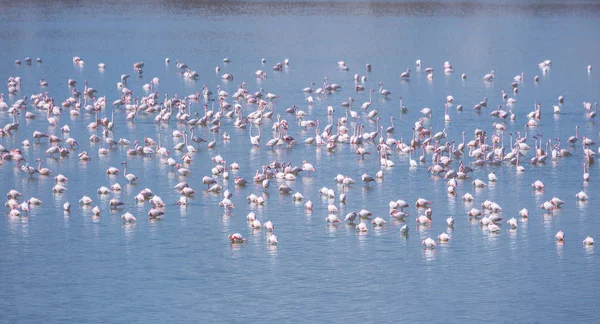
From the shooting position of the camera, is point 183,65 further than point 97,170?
Yes

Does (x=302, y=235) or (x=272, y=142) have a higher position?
(x=272, y=142)

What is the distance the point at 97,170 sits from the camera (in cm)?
3497

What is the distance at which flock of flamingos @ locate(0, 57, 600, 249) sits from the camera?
30141 mm

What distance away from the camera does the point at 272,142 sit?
3819 cm

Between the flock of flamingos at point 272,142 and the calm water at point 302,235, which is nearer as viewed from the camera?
the calm water at point 302,235

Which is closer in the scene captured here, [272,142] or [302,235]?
[302,235]

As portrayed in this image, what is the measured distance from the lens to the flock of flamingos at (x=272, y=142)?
30.1m

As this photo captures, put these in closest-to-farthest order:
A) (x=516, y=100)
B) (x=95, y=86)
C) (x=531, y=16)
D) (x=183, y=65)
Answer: (x=516, y=100), (x=95, y=86), (x=183, y=65), (x=531, y=16)

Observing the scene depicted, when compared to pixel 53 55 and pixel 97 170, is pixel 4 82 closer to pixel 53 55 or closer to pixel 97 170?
pixel 53 55

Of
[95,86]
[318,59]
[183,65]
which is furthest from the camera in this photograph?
[318,59]

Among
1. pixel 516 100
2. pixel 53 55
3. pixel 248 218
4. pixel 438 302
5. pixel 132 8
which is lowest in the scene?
pixel 438 302

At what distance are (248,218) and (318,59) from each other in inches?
1347

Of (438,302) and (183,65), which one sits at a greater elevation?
(183,65)

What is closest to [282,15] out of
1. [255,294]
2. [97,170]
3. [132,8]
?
[132,8]
